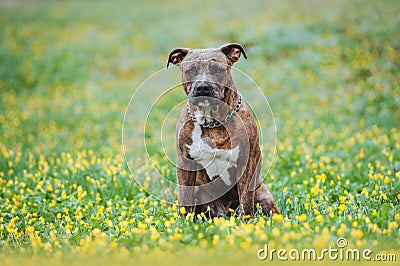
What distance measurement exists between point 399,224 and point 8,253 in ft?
10.6

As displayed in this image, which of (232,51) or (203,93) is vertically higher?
(232,51)

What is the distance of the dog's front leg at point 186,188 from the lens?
5.12 meters

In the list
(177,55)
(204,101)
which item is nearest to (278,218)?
(204,101)

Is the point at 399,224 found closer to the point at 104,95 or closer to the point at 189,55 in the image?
the point at 189,55

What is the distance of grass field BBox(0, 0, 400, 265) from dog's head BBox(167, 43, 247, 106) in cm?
114

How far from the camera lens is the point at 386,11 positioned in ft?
44.8

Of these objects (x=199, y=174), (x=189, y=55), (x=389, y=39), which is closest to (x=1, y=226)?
(x=199, y=174)

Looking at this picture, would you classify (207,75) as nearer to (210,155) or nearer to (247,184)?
(210,155)

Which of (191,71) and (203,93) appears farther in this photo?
(191,71)

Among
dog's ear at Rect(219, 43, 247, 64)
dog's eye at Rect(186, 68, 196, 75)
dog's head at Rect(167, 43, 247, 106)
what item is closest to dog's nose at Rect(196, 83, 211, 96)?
dog's head at Rect(167, 43, 247, 106)

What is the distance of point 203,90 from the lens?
4828 millimetres

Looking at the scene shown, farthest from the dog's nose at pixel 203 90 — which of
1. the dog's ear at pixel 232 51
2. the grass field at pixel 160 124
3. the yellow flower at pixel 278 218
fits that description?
the yellow flower at pixel 278 218

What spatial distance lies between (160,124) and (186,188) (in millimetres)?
5173

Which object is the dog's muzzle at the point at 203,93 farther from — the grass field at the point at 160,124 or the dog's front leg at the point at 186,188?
the grass field at the point at 160,124
